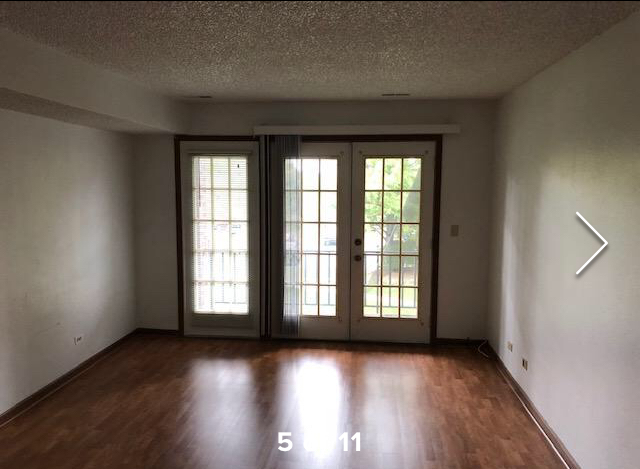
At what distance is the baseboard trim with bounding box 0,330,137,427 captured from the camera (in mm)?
3490

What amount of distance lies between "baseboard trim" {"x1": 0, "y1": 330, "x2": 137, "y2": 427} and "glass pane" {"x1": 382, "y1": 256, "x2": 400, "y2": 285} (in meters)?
2.93

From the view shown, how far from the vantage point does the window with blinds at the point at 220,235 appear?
5148 millimetres

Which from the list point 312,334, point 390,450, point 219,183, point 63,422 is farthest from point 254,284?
point 390,450

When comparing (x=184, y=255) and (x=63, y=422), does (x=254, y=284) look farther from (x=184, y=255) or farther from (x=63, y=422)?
(x=63, y=422)

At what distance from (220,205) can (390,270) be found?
1.97 m

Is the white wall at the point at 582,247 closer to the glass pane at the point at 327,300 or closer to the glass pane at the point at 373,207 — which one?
the glass pane at the point at 373,207

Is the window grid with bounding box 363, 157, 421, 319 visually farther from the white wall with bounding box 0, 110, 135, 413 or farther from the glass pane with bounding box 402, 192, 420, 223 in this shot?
the white wall with bounding box 0, 110, 135, 413

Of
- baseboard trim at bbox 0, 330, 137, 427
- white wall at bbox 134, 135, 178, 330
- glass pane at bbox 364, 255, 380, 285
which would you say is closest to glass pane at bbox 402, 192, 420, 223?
glass pane at bbox 364, 255, 380, 285

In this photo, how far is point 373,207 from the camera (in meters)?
5.03

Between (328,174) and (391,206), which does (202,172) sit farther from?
(391,206)

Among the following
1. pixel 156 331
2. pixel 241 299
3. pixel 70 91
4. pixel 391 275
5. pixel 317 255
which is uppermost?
pixel 70 91

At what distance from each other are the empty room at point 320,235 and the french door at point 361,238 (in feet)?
0.08

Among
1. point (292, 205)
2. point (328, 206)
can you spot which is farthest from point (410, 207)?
point (292, 205)

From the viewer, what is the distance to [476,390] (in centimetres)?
402
